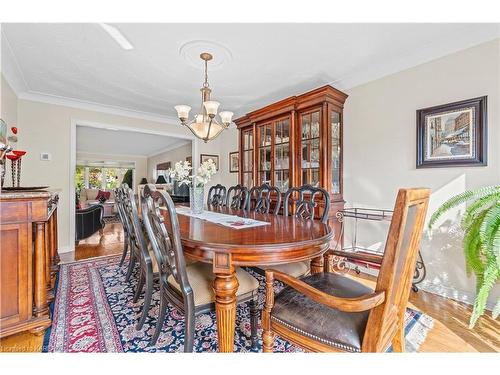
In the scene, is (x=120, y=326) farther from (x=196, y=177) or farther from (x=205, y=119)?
(x=205, y=119)

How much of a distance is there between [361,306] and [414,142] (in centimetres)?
212

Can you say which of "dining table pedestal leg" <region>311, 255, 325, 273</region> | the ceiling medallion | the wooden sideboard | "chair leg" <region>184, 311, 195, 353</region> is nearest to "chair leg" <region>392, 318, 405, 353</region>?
"dining table pedestal leg" <region>311, 255, 325, 273</region>

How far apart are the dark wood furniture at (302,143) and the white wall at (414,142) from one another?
0.63 feet

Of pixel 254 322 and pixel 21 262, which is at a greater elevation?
pixel 21 262

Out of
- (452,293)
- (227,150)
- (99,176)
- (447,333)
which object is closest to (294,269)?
(447,333)

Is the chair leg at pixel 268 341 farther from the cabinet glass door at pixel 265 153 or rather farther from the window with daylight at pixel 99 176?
the window with daylight at pixel 99 176

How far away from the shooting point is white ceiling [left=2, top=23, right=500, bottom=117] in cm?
196

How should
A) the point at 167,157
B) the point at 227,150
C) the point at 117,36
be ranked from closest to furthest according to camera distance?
the point at 117,36
the point at 227,150
the point at 167,157

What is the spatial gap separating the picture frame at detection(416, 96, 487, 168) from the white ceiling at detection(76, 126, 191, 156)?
4696 millimetres

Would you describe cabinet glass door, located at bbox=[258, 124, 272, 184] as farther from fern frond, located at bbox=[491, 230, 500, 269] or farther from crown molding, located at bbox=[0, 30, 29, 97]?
crown molding, located at bbox=[0, 30, 29, 97]

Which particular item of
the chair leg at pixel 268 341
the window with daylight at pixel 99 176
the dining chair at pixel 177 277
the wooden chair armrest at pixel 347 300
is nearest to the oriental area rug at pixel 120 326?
the dining chair at pixel 177 277

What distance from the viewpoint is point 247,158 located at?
3.93m

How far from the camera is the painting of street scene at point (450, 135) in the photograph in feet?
6.55
